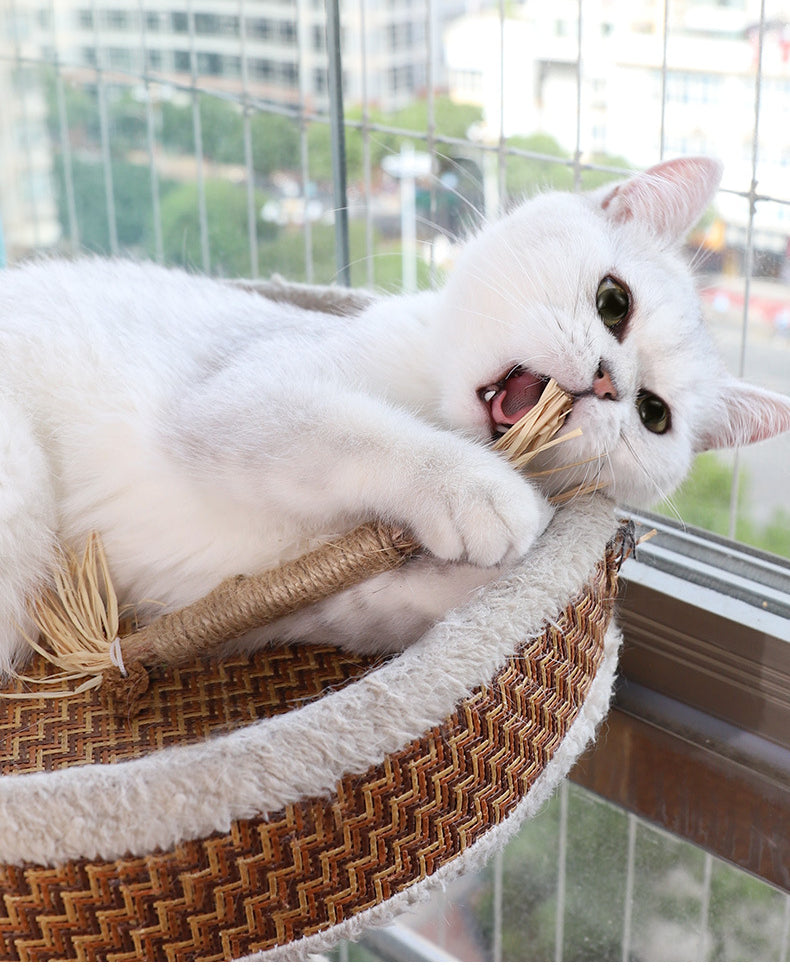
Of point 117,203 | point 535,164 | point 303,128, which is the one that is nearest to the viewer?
point 535,164

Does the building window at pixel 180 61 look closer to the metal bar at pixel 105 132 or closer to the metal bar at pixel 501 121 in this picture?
the metal bar at pixel 105 132

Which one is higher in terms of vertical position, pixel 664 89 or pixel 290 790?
pixel 664 89

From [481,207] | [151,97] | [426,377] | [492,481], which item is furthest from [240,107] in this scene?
[492,481]

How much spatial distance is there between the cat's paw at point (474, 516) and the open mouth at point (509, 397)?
0.14 m

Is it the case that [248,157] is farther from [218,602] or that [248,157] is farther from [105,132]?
[218,602]

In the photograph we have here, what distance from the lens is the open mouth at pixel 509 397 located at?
1.04 m

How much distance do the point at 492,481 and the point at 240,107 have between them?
65.8 inches

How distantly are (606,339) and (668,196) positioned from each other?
0.27 meters

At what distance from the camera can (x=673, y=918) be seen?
5.38 feet

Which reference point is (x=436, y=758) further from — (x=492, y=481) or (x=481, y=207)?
(x=481, y=207)

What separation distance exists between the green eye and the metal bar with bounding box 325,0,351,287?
0.82 meters

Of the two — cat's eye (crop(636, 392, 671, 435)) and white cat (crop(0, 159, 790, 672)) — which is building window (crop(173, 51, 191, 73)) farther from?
cat's eye (crop(636, 392, 671, 435))

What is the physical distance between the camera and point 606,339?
39.4 inches

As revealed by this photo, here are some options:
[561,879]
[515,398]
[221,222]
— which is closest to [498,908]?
[561,879]
